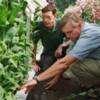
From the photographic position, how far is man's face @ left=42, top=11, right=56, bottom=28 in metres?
6.96

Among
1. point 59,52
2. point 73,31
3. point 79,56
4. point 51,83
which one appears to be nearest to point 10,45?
point 59,52

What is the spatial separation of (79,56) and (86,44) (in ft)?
0.46

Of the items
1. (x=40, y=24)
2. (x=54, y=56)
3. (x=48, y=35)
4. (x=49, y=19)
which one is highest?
(x=49, y=19)

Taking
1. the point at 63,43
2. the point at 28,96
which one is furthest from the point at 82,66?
the point at 63,43

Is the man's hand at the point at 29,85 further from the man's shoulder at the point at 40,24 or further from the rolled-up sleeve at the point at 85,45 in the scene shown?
the man's shoulder at the point at 40,24

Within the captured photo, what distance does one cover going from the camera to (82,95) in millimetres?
6027

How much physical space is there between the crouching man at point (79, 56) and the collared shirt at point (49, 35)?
147 cm

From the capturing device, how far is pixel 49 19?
700 centimetres

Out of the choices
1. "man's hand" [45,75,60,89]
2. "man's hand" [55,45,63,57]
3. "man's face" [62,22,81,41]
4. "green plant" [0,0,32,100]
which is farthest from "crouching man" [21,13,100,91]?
"man's hand" [55,45,63,57]

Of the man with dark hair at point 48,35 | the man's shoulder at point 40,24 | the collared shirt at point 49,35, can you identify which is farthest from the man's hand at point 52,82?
the man's shoulder at point 40,24

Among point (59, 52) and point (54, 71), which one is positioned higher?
point (54, 71)

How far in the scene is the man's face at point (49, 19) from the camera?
6965 mm

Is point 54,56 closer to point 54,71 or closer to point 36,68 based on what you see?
point 36,68

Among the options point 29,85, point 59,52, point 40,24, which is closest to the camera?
point 29,85
